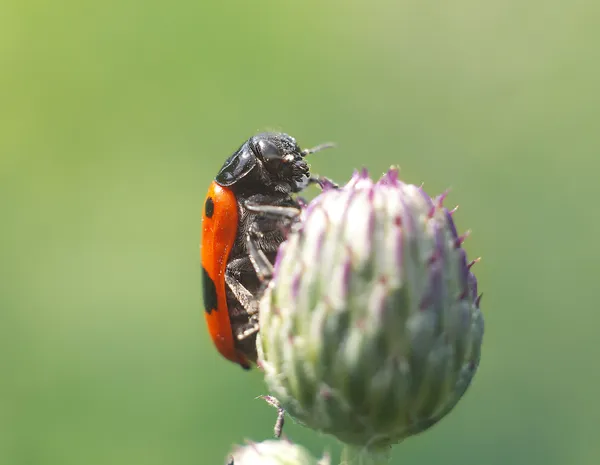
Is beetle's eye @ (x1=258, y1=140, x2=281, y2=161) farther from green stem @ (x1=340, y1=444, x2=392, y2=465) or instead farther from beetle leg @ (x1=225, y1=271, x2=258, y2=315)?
green stem @ (x1=340, y1=444, x2=392, y2=465)

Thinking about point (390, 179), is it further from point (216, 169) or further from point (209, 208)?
point (216, 169)

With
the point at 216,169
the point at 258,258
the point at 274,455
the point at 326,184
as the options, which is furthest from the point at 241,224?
the point at 216,169

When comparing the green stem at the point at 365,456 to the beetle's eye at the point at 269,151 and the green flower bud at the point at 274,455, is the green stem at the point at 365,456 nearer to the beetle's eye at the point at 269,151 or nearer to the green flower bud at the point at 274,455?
the green flower bud at the point at 274,455

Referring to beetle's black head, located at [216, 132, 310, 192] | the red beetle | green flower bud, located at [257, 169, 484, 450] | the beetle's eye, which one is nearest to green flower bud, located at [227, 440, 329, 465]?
green flower bud, located at [257, 169, 484, 450]

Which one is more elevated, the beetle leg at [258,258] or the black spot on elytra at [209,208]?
the black spot on elytra at [209,208]

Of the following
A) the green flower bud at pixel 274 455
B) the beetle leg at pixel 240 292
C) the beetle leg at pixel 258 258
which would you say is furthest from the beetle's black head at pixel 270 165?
the green flower bud at pixel 274 455

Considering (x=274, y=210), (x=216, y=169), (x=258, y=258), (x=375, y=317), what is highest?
(x=216, y=169)
